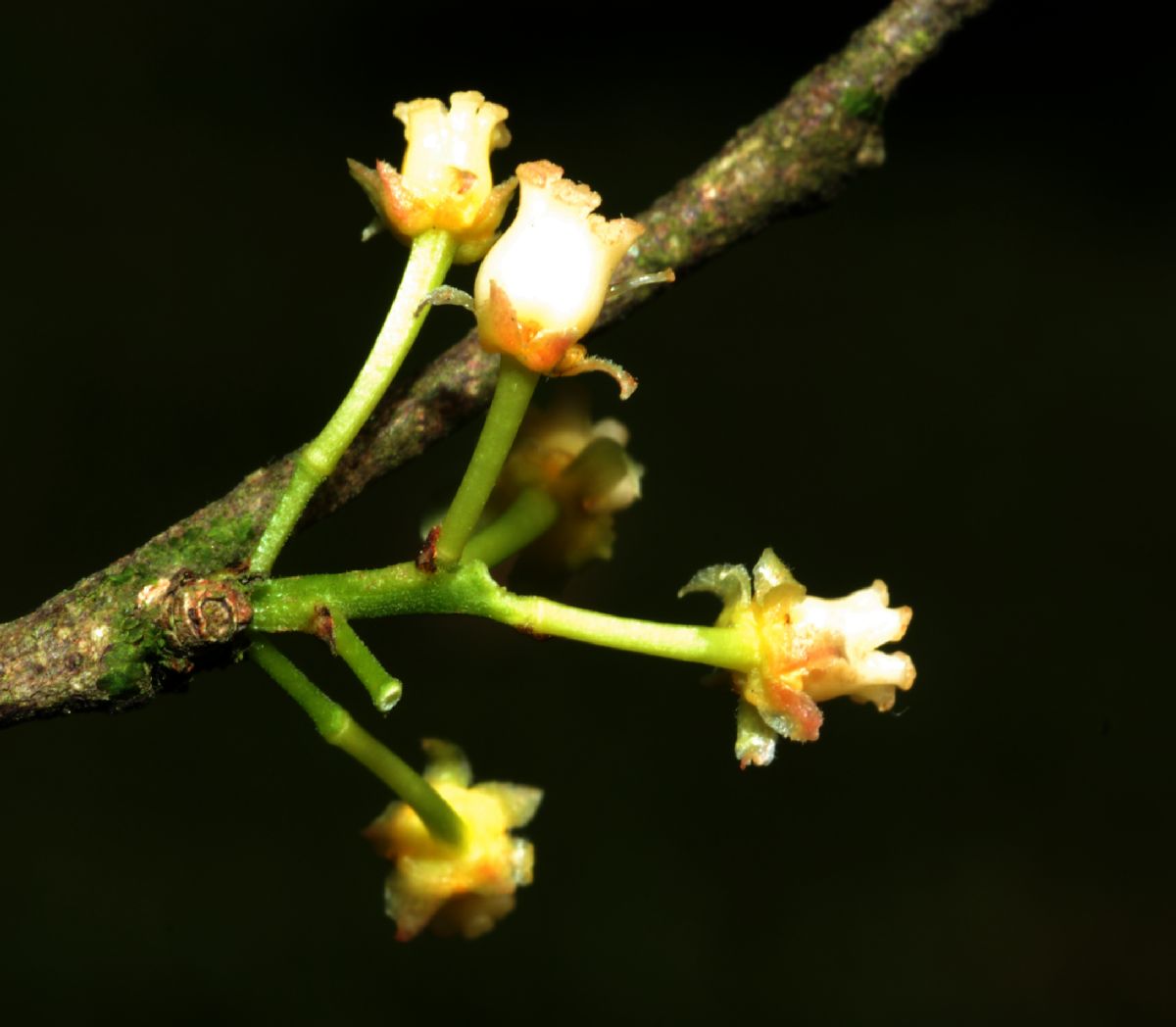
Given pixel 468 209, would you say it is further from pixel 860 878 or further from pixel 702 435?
pixel 860 878

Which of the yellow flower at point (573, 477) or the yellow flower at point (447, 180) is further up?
the yellow flower at point (447, 180)

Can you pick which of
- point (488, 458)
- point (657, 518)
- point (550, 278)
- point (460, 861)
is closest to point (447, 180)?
point (550, 278)

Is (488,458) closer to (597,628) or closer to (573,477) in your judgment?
(597,628)

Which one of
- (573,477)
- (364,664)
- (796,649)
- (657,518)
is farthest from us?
(657,518)

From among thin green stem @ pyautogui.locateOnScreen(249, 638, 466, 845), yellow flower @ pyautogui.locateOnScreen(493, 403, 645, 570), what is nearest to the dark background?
yellow flower @ pyautogui.locateOnScreen(493, 403, 645, 570)

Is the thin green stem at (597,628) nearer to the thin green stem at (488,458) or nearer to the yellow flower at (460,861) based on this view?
the thin green stem at (488,458)

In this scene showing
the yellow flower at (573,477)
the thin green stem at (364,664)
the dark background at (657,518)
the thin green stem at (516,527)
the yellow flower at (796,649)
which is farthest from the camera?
the dark background at (657,518)

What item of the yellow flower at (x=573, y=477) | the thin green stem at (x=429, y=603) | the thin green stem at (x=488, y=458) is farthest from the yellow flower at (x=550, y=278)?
the yellow flower at (x=573, y=477)

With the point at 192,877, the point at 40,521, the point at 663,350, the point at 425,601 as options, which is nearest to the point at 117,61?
the point at 40,521
